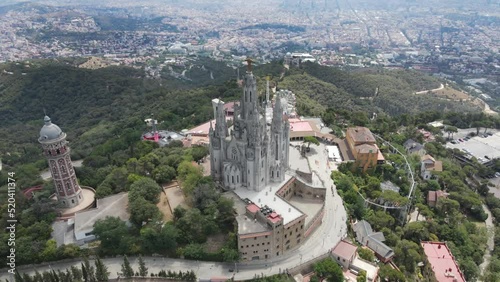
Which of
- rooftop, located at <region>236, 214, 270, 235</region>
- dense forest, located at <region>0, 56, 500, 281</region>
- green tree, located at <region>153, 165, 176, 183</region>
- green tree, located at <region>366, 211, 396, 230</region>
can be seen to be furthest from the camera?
green tree, located at <region>153, 165, 176, 183</region>

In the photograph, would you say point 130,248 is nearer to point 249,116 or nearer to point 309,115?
point 249,116

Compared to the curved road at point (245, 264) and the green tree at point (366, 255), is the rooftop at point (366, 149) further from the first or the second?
the green tree at point (366, 255)

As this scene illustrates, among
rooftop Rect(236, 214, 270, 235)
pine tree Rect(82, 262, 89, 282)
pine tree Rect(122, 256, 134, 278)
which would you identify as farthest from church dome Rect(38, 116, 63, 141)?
rooftop Rect(236, 214, 270, 235)

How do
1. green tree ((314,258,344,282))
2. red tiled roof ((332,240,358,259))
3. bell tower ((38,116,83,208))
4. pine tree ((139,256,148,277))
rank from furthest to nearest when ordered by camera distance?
1. bell tower ((38,116,83,208))
2. red tiled roof ((332,240,358,259))
3. green tree ((314,258,344,282))
4. pine tree ((139,256,148,277))

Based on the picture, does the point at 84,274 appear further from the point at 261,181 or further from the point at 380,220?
the point at 380,220

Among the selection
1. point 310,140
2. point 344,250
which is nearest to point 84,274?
Result: point 344,250

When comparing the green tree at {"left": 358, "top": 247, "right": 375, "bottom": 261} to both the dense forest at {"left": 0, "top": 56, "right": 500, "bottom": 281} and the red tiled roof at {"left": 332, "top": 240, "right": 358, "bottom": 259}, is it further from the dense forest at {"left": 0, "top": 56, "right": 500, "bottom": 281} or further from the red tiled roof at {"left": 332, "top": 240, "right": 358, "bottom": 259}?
the dense forest at {"left": 0, "top": 56, "right": 500, "bottom": 281}

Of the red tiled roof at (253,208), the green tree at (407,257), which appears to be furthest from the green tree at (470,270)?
the red tiled roof at (253,208)

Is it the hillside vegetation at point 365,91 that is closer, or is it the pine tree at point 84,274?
the pine tree at point 84,274
